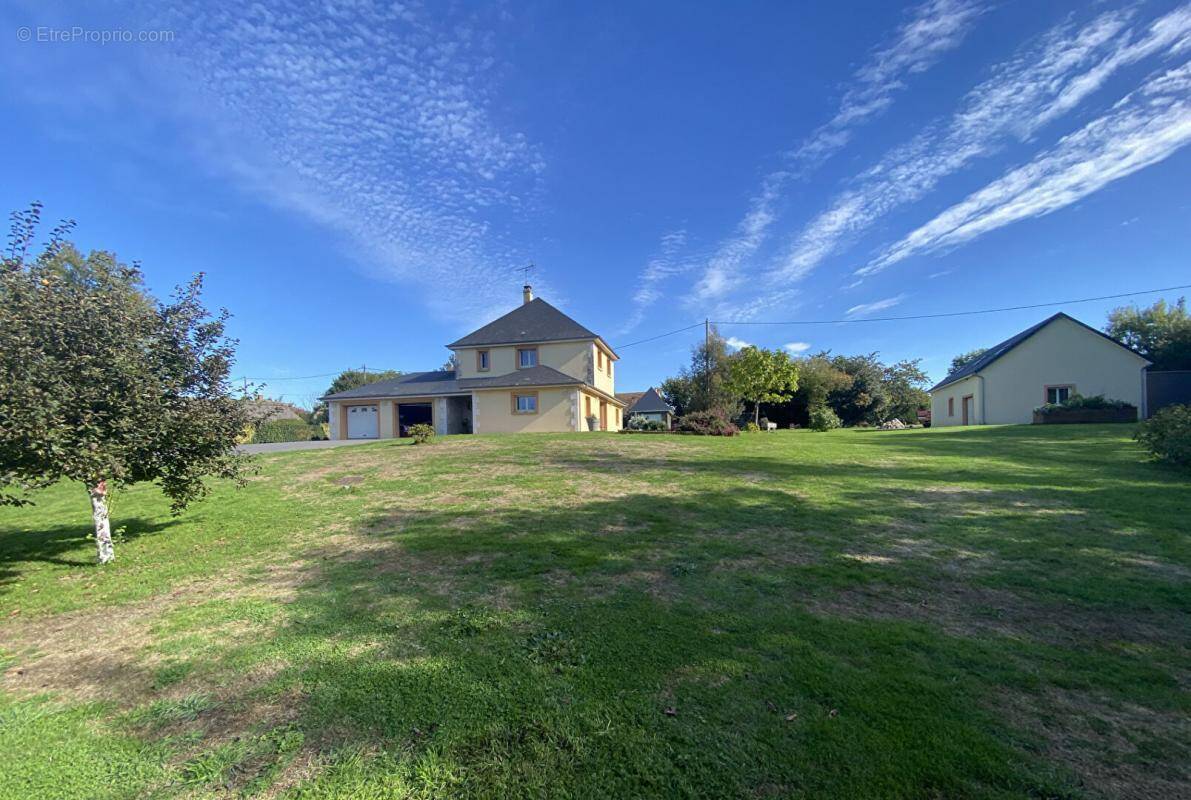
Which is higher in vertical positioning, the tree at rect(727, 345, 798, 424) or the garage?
the tree at rect(727, 345, 798, 424)

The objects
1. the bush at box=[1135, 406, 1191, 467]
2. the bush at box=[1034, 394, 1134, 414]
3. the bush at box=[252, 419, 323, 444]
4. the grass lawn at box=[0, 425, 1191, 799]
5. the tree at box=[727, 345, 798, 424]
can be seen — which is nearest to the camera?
the grass lawn at box=[0, 425, 1191, 799]

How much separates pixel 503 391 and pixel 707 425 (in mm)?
11417

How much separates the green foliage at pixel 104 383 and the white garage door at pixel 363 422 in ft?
76.0

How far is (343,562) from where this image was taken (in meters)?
5.66

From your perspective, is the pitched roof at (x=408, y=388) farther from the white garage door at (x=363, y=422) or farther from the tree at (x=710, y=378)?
the tree at (x=710, y=378)

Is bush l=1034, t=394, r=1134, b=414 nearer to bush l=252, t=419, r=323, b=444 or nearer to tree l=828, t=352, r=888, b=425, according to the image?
tree l=828, t=352, r=888, b=425

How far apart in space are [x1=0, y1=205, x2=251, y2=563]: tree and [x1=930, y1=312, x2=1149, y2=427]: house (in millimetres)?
32983

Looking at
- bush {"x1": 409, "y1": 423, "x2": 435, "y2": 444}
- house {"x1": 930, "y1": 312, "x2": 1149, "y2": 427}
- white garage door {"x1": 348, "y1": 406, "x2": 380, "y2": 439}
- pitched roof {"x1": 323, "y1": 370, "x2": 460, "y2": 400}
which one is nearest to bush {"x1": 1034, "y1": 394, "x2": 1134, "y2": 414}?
house {"x1": 930, "y1": 312, "x2": 1149, "y2": 427}

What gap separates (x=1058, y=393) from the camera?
25094mm

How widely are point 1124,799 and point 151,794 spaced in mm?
4461

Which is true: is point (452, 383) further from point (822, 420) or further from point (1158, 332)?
point (1158, 332)

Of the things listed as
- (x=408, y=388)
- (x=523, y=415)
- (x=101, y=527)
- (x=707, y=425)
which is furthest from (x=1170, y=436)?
(x=408, y=388)

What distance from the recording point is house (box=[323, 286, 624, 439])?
85.6ft

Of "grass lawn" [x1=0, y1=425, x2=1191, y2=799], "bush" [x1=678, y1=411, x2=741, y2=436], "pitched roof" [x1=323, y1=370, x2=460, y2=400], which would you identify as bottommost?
"grass lawn" [x1=0, y1=425, x2=1191, y2=799]
